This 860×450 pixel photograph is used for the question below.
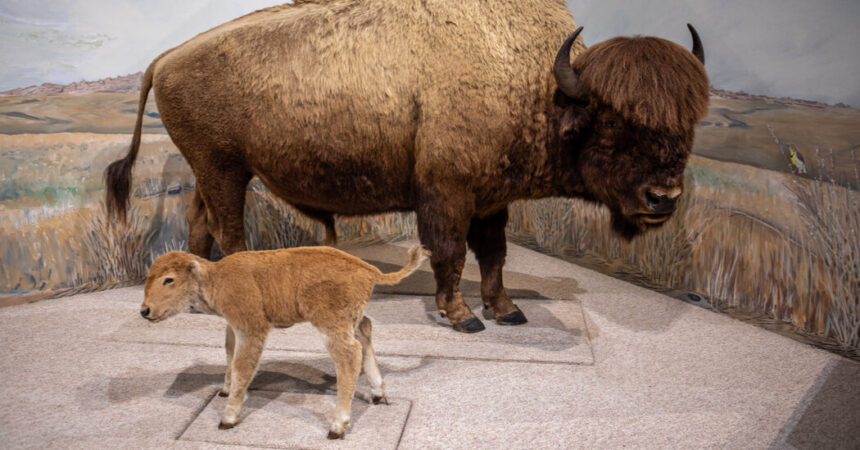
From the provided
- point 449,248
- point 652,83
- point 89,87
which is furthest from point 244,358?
point 89,87

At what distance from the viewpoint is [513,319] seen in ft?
10.9

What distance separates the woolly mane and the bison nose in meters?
0.25

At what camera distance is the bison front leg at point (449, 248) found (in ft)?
9.76

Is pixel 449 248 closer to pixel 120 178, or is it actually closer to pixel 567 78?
pixel 567 78

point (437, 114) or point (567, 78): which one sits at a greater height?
point (567, 78)

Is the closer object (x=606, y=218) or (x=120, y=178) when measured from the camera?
(x=120, y=178)

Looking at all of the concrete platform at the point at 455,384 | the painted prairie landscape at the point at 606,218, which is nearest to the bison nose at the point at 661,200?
the concrete platform at the point at 455,384

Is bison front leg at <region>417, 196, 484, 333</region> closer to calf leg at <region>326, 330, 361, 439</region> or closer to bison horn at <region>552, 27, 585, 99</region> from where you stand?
bison horn at <region>552, 27, 585, 99</region>

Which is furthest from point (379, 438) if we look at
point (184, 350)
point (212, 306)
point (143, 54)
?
point (143, 54)

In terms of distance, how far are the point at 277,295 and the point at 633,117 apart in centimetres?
153

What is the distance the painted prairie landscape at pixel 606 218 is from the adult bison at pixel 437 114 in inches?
44.2

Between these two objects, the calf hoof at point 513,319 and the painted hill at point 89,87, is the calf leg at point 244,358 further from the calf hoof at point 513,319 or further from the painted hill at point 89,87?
the painted hill at point 89,87

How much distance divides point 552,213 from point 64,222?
341 centimetres

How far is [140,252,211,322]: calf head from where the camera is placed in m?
2.05
